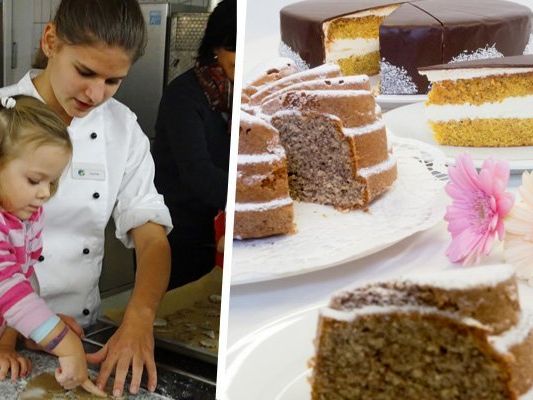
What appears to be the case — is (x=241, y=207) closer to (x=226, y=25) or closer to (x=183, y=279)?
(x=183, y=279)

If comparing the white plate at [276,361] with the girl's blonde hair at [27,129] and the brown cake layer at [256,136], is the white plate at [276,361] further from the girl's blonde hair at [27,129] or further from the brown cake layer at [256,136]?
the girl's blonde hair at [27,129]

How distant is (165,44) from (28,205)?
576 mm

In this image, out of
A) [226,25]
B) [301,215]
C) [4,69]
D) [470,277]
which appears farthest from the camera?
[4,69]

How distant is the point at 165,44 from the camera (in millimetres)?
1875

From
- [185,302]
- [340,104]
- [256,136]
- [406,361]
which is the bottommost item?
[185,302]

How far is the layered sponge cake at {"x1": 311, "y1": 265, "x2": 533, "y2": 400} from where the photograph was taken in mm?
1359

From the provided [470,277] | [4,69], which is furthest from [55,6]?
[470,277]

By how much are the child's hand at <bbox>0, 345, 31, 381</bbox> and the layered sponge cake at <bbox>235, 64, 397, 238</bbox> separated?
702 mm

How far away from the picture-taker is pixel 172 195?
191cm

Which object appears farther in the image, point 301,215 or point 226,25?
point 226,25

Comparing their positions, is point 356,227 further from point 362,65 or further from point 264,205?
point 362,65

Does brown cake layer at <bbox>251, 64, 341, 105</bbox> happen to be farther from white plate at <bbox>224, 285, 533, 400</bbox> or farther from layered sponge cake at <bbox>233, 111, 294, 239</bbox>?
white plate at <bbox>224, 285, 533, 400</bbox>

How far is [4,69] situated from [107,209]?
21.8 inches

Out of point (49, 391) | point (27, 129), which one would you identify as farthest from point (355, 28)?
point (49, 391)
